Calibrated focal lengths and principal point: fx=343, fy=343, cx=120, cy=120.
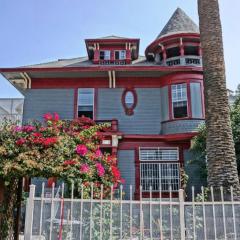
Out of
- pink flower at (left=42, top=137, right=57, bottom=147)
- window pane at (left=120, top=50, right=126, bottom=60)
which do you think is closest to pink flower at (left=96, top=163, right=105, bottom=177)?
pink flower at (left=42, top=137, right=57, bottom=147)

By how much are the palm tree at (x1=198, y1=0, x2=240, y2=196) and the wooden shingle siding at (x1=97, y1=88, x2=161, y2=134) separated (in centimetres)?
894

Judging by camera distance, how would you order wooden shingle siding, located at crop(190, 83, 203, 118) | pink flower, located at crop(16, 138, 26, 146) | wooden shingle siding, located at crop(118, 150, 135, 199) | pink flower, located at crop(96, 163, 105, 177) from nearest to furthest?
pink flower, located at crop(16, 138, 26, 146) → pink flower, located at crop(96, 163, 105, 177) → wooden shingle siding, located at crop(118, 150, 135, 199) → wooden shingle siding, located at crop(190, 83, 203, 118)

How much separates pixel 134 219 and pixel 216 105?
424cm

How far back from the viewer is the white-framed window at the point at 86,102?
1906 centimetres

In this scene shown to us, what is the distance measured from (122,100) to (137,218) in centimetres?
1330

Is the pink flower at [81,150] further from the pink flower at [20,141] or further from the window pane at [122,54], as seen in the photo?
the window pane at [122,54]

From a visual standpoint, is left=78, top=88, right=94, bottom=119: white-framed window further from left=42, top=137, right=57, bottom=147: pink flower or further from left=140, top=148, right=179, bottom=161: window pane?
left=42, top=137, right=57, bottom=147: pink flower

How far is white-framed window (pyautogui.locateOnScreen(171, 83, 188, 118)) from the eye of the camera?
18.3 meters

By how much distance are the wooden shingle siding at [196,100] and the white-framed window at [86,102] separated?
5.50 meters

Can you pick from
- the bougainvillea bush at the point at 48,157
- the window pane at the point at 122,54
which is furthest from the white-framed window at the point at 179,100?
the bougainvillea bush at the point at 48,157

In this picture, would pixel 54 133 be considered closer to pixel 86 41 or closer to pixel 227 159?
pixel 227 159

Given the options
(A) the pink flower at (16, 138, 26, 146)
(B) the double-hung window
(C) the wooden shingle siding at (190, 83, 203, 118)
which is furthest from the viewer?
(C) the wooden shingle siding at (190, 83, 203, 118)

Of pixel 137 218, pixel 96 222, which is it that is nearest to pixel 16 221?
pixel 96 222

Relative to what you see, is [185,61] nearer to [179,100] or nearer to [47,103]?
[179,100]
